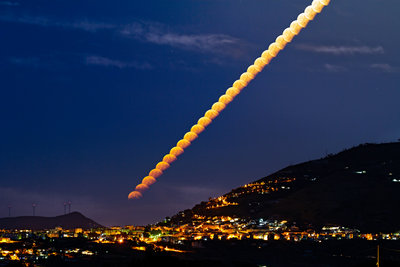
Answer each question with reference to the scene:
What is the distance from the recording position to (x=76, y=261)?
128 meters

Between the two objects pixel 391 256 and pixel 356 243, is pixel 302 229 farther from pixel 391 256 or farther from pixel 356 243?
pixel 391 256

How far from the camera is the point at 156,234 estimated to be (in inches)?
7249

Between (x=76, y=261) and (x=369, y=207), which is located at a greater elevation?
(x=369, y=207)

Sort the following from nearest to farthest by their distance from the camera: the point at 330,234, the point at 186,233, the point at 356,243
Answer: the point at 356,243 < the point at 330,234 < the point at 186,233

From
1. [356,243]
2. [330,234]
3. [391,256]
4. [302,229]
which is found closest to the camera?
[391,256]

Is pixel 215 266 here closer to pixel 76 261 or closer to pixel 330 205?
pixel 76 261

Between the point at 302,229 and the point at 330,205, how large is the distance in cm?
2573

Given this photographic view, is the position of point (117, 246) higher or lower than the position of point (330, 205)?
lower

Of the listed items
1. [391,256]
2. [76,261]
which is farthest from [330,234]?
[76,261]

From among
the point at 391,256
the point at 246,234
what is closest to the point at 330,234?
the point at 246,234

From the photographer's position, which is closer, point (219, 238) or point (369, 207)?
point (219, 238)

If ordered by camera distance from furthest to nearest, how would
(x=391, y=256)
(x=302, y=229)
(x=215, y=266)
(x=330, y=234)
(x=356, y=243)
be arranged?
(x=302, y=229), (x=330, y=234), (x=356, y=243), (x=391, y=256), (x=215, y=266)

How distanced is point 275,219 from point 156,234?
31094 mm

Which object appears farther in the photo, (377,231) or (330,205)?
(330,205)
